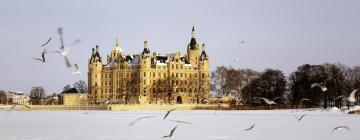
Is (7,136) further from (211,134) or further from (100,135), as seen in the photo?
(211,134)

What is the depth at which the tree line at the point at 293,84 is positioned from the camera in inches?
3866

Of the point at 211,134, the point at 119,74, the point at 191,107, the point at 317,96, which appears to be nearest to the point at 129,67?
the point at 119,74

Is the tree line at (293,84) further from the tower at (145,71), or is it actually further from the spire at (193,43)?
the spire at (193,43)

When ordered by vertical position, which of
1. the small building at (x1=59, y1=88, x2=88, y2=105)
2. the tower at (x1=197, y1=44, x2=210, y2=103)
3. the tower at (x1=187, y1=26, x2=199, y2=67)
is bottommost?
the small building at (x1=59, y1=88, x2=88, y2=105)

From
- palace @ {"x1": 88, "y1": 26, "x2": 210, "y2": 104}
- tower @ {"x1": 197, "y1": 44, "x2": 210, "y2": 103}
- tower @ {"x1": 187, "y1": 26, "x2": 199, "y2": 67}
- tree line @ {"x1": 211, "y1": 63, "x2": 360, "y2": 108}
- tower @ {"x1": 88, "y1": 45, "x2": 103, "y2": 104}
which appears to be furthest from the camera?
tower @ {"x1": 187, "y1": 26, "x2": 199, "y2": 67}

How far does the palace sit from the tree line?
13926 millimetres

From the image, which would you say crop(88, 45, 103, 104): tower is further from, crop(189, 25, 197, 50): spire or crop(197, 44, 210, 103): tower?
crop(197, 44, 210, 103): tower

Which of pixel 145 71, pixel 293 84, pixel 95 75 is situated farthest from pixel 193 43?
pixel 293 84

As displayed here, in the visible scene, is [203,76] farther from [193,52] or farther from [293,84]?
[293,84]

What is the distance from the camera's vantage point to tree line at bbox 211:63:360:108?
322 feet

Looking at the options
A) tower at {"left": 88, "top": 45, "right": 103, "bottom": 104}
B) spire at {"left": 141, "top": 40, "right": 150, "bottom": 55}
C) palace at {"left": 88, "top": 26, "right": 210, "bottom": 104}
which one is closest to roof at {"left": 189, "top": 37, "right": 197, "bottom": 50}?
palace at {"left": 88, "top": 26, "right": 210, "bottom": 104}

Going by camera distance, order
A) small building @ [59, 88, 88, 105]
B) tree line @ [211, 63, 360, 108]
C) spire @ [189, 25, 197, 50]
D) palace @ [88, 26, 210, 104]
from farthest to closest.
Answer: spire @ [189, 25, 197, 50]
small building @ [59, 88, 88, 105]
palace @ [88, 26, 210, 104]
tree line @ [211, 63, 360, 108]

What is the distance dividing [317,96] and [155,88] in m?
50.0

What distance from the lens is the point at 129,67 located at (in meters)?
150
